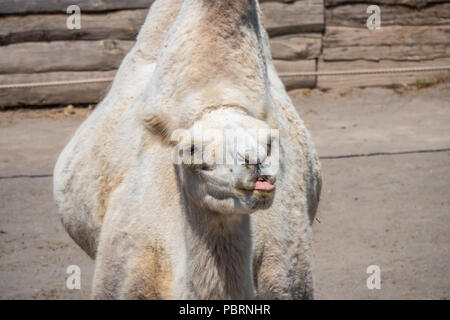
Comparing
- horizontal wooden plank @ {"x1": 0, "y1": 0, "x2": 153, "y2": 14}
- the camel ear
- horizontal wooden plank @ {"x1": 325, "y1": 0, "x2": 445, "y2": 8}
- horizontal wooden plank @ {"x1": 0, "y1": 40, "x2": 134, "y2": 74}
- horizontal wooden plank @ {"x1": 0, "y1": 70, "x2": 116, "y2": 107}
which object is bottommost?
the camel ear

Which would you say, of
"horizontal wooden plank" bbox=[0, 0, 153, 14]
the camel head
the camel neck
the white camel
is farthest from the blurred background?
the camel head

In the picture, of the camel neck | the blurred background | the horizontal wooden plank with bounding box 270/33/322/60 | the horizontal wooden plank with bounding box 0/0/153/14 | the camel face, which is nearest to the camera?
the camel face

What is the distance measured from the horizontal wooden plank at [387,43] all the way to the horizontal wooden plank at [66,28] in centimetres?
246

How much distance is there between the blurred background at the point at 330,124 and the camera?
244 inches

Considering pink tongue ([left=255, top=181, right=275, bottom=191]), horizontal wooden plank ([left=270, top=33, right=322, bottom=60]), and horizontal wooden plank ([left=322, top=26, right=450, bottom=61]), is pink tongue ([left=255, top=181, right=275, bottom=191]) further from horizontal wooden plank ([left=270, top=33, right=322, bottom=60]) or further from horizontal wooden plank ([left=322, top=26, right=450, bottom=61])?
horizontal wooden plank ([left=322, top=26, right=450, bottom=61])

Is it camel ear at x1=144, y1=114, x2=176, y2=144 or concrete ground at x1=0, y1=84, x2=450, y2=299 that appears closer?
camel ear at x1=144, y1=114, x2=176, y2=144

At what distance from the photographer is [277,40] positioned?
10414mm

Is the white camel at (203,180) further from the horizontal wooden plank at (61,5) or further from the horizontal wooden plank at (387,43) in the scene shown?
the horizontal wooden plank at (387,43)

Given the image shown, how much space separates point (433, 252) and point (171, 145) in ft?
13.9

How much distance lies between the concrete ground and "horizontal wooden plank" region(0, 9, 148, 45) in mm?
936

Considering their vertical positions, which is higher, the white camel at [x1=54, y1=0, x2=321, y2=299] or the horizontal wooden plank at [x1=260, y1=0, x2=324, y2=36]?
the horizontal wooden plank at [x1=260, y1=0, x2=324, y2=36]

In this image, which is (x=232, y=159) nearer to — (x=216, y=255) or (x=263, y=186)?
(x=263, y=186)

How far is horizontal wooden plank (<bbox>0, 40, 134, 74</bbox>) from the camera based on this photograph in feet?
33.2
